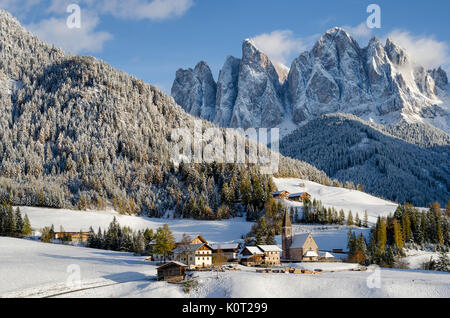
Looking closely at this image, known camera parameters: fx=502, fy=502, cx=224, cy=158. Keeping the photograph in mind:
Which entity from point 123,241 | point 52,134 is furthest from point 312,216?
point 52,134

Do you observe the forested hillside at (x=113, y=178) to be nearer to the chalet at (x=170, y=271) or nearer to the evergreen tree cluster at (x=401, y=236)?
the evergreen tree cluster at (x=401, y=236)

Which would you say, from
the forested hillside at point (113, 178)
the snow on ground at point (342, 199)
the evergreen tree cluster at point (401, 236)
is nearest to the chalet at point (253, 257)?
the evergreen tree cluster at point (401, 236)

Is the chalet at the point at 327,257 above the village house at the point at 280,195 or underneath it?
underneath

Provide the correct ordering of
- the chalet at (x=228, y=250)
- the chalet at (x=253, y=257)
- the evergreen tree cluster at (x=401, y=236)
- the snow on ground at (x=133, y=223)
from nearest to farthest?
the chalet at (x=253, y=257), the evergreen tree cluster at (x=401, y=236), the chalet at (x=228, y=250), the snow on ground at (x=133, y=223)

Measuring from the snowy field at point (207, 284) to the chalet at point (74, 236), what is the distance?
38.0 metres

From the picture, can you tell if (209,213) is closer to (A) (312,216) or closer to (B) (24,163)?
(A) (312,216)

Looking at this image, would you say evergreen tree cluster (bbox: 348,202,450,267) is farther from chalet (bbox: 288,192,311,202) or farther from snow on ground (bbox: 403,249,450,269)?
chalet (bbox: 288,192,311,202)

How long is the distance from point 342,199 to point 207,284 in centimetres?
11299

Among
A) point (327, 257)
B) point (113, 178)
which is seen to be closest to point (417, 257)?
point (327, 257)

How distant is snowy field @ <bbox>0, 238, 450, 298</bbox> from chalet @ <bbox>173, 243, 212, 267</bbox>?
816cm

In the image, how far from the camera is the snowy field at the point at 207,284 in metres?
56.4

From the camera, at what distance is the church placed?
88812mm

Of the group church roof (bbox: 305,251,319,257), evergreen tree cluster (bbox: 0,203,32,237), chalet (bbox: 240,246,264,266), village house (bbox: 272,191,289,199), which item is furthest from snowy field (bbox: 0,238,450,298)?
village house (bbox: 272,191,289,199)
